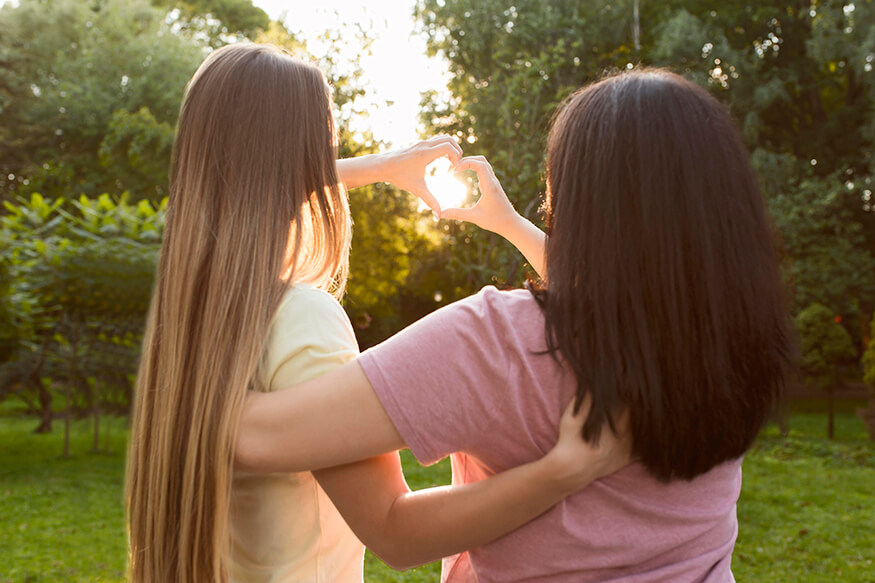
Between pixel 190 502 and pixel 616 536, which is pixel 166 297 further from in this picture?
pixel 616 536

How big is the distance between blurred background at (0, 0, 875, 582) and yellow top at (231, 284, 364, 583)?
0.38 m

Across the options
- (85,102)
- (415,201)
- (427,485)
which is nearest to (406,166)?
(427,485)

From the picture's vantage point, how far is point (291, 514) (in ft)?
4.16

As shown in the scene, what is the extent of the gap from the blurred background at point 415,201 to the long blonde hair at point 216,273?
44 cm

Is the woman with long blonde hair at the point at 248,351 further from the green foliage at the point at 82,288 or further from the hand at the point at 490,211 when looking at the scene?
the green foliage at the point at 82,288

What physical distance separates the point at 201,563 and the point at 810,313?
11627 millimetres

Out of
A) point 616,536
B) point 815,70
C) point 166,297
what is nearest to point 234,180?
point 166,297

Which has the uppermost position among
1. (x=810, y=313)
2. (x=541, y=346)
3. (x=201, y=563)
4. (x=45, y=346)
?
(x=541, y=346)

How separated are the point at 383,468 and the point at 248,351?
0.91 feet

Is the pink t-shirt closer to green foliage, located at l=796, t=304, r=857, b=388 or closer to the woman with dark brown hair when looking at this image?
the woman with dark brown hair

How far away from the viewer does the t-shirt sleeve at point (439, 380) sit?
97 centimetres

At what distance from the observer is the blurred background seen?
6.86 m

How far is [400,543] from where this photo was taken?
1.08 meters

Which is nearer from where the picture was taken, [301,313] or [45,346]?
[301,313]
